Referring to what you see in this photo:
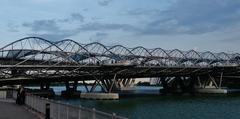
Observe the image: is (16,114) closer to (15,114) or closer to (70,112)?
(15,114)

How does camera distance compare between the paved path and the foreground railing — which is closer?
the foreground railing

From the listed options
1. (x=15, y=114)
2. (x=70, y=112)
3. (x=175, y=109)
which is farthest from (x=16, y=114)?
(x=175, y=109)

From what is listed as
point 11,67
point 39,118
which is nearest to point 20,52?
point 11,67

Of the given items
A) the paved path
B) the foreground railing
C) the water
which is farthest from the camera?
the water

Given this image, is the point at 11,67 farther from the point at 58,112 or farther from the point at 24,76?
the point at 58,112

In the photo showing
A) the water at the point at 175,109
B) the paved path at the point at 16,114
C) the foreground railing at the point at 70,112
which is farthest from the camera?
the water at the point at 175,109

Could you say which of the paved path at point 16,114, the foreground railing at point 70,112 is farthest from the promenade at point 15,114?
the foreground railing at point 70,112

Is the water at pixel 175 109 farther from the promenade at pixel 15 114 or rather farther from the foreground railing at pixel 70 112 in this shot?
the foreground railing at pixel 70 112

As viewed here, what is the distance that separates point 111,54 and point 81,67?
2742cm

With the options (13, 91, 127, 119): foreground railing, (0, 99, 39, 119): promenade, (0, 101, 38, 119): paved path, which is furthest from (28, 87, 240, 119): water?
(13, 91, 127, 119): foreground railing

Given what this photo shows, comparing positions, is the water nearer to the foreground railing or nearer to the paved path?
the paved path

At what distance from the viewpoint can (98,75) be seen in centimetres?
15562

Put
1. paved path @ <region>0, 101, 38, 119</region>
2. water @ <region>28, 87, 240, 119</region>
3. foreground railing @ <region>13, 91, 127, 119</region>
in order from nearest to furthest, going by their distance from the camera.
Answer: foreground railing @ <region>13, 91, 127, 119</region> < paved path @ <region>0, 101, 38, 119</region> < water @ <region>28, 87, 240, 119</region>

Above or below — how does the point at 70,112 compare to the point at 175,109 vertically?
above
